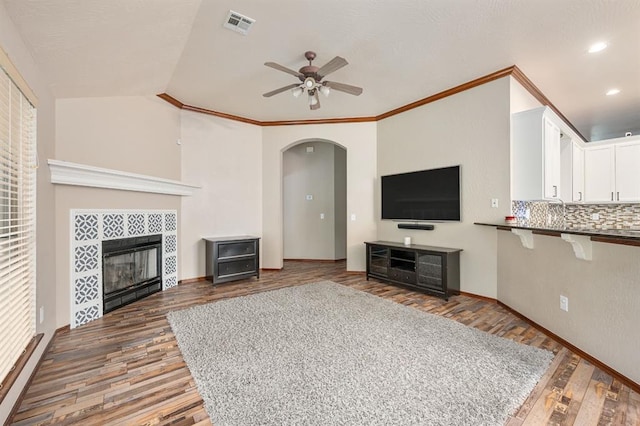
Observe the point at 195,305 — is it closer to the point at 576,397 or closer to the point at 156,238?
the point at 156,238

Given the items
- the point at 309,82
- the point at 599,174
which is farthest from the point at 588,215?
the point at 309,82

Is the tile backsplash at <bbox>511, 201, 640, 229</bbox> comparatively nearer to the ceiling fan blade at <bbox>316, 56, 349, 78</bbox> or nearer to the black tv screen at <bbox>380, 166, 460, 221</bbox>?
the black tv screen at <bbox>380, 166, 460, 221</bbox>

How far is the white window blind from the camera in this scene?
1617mm

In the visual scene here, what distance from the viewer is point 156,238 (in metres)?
4.04

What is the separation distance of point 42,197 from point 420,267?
4.21 meters

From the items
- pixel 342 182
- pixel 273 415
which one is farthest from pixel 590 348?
pixel 342 182

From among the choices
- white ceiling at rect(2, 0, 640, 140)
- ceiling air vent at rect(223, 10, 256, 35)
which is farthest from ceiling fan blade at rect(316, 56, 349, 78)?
ceiling air vent at rect(223, 10, 256, 35)

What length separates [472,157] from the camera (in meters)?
3.82

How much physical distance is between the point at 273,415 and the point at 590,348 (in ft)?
8.00

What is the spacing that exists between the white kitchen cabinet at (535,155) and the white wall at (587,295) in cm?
66

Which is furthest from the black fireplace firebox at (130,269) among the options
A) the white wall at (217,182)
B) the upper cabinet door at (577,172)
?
the upper cabinet door at (577,172)

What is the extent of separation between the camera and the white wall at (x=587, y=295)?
1.93 metres

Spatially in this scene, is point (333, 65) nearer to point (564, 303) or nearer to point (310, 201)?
point (564, 303)

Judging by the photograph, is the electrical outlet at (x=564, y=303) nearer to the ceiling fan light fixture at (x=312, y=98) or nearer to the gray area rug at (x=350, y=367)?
the gray area rug at (x=350, y=367)
